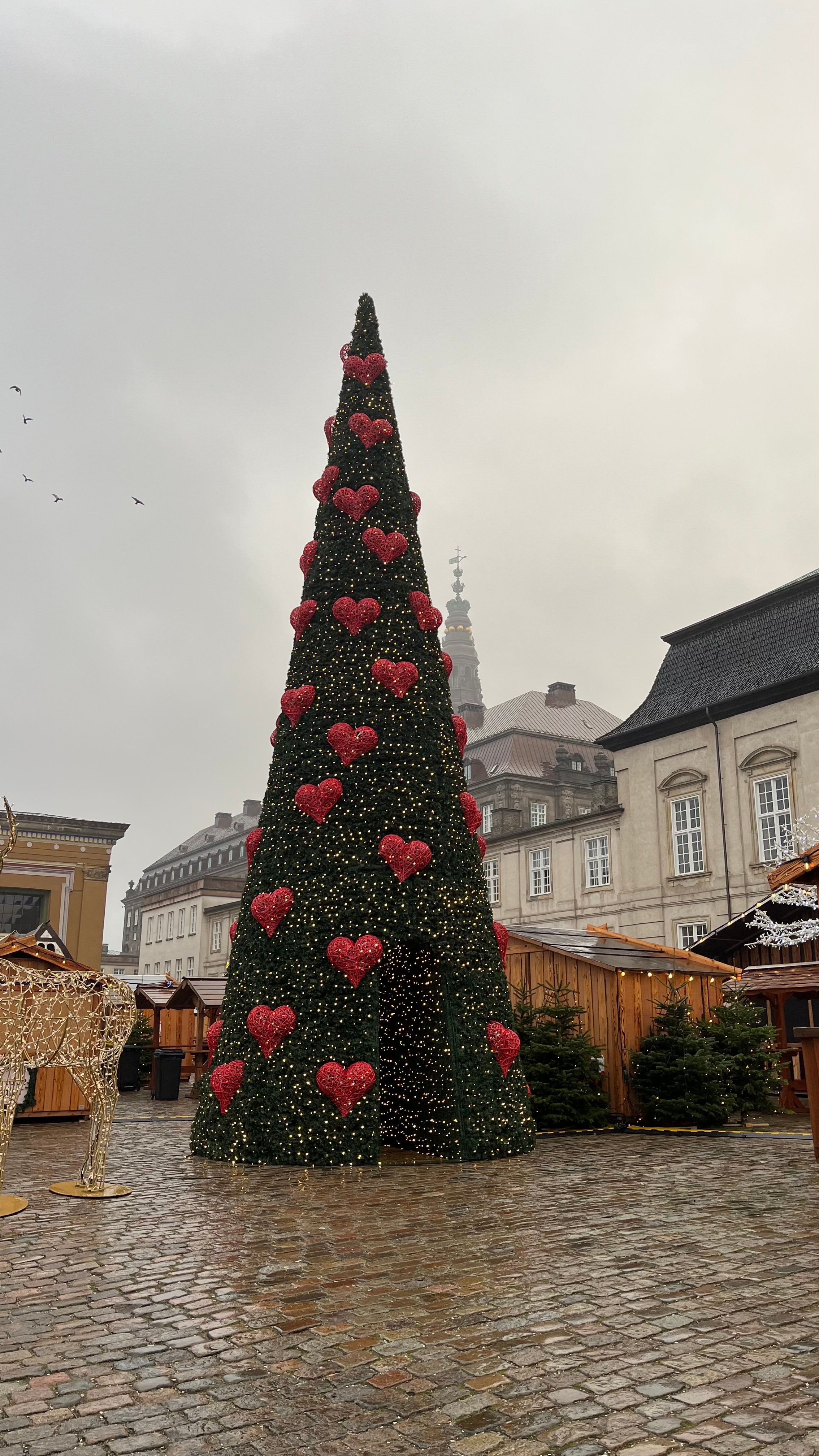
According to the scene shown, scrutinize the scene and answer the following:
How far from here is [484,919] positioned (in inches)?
448

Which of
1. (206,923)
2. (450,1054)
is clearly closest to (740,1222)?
(450,1054)

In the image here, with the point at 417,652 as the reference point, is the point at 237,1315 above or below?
below

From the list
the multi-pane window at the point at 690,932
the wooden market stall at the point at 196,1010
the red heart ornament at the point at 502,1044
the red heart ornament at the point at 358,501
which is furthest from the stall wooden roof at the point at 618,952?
the multi-pane window at the point at 690,932

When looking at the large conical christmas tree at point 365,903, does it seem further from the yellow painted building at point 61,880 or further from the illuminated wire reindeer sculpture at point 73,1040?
the yellow painted building at point 61,880

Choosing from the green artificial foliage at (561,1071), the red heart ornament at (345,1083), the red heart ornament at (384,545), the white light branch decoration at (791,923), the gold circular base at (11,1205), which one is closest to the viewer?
the gold circular base at (11,1205)

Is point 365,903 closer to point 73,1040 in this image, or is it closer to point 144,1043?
point 73,1040

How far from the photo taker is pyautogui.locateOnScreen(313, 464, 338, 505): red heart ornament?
495 inches

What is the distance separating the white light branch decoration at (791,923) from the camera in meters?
18.7

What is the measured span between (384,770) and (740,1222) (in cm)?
558

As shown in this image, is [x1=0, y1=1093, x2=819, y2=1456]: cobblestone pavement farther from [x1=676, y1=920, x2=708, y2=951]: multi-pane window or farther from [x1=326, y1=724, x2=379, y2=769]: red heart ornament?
[x1=676, y1=920, x2=708, y2=951]: multi-pane window

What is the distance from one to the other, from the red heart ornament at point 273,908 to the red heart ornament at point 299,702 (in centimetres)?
199

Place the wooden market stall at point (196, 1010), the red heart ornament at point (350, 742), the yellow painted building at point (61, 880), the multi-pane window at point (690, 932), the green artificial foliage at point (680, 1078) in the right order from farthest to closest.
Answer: the yellow painted building at point (61, 880) < the multi-pane window at point (690, 932) < the wooden market stall at point (196, 1010) < the green artificial foliage at point (680, 1078) < the red heart ornament at point (350, 742)

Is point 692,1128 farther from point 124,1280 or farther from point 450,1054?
point 124,1280

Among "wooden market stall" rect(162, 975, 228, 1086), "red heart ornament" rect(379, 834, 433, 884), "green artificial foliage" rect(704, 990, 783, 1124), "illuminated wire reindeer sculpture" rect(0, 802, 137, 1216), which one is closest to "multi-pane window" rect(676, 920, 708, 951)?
"wooden market stall" rect(162, 975, 228, 1086)
